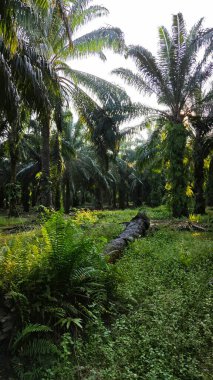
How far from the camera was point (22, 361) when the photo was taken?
3.48 m

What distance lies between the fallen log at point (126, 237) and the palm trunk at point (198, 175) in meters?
7.09

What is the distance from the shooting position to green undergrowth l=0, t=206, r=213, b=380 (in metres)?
3.40

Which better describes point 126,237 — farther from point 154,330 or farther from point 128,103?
point 128,103

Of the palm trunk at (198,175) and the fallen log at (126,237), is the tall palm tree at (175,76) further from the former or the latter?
the fallen log at (126,237)

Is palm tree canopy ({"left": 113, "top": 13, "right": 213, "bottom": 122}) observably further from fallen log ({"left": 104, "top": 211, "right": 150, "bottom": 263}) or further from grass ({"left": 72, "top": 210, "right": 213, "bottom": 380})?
grass ({"left": 72, "top": 210, "right": 213, "bottom": 380})

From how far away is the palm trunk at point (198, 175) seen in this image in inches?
701

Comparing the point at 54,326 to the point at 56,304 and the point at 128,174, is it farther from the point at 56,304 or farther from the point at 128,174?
the point at 128,174

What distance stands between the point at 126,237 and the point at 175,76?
350 inches

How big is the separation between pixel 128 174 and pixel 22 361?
3449 centimetres

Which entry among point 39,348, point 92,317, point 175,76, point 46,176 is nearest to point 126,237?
point 92,317

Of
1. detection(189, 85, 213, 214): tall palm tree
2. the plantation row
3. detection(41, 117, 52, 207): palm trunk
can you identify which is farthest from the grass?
detection(189, 85, 213, 214): tall palm tree

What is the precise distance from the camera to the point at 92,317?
4273mm

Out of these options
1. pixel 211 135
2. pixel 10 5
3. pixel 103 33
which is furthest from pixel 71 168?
pixel 10 5

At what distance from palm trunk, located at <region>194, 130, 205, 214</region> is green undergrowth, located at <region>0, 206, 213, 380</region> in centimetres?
1276
